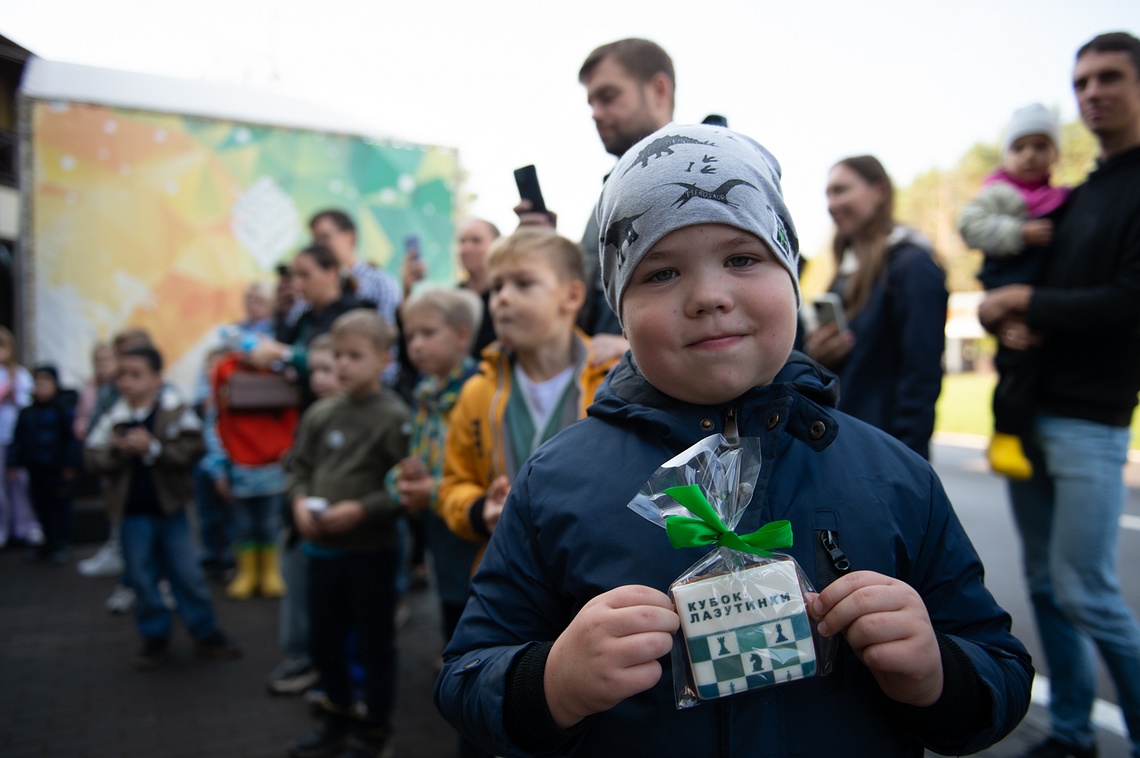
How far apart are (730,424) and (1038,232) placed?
2602 mm

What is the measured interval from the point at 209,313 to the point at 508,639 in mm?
8678

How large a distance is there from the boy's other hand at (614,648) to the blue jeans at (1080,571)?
2.38 meters

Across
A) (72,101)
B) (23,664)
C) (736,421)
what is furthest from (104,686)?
(72,101)

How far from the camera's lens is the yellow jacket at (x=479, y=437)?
2414 mm

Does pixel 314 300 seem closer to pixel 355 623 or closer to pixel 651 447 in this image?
pixel 355 623

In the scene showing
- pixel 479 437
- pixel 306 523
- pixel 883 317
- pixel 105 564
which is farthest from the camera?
pixel 105 564

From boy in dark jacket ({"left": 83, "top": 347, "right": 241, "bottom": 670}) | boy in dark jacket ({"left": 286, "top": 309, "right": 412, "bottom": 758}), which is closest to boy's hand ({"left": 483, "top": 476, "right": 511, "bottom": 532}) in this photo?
boy in dark jacket ({"left": 286, "top": 309, "right": 412, "bottom": 758})

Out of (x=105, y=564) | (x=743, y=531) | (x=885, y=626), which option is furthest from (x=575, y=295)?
(x=105, y=564)

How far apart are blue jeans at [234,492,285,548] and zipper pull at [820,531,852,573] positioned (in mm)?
4886

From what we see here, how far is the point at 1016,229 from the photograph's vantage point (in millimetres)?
3229

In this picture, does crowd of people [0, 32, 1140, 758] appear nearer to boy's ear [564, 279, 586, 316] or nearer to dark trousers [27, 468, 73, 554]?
boy's ear [564, 279, 586, 316]

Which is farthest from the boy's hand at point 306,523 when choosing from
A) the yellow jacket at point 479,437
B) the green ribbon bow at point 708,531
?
the green ribbon bow at point 708,531

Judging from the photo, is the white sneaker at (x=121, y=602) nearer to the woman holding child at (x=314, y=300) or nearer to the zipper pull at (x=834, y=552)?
the woman holding child at (x=314, y=300)

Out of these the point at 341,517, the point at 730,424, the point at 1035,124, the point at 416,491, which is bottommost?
the point at 341,517
